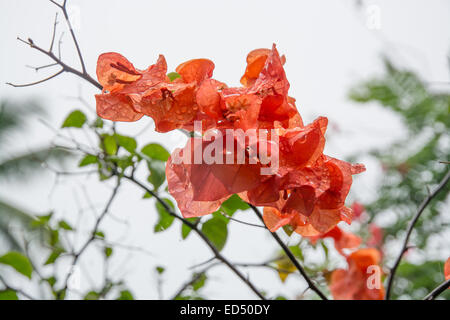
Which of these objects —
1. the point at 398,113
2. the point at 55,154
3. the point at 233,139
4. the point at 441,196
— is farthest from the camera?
the point at 55,154

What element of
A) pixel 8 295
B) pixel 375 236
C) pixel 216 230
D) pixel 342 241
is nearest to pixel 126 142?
pixel 216 230

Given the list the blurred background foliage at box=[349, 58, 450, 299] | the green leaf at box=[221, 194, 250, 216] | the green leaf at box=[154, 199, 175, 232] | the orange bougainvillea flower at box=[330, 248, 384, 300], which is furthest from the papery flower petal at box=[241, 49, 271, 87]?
the blurred background foliage at box=[349, 58, 450, 299]

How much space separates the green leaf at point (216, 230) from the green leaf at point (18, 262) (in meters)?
0.36

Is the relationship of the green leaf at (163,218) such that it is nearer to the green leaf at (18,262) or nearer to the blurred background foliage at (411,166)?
the green leaf at (18,262)

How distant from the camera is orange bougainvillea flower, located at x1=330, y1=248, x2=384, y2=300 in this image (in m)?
0.59

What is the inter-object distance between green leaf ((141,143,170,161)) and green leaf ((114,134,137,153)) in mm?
17

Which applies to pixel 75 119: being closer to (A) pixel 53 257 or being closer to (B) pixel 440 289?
(A) pixel 53 257

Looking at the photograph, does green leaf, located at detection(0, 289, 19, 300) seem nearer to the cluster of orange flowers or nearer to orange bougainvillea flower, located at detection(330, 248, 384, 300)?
the cluster of orange flowers

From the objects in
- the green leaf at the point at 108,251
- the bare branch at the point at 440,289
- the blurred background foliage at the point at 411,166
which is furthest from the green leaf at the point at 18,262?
the blurred background foliage at the point at 411,166

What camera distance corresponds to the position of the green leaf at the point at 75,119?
2.02ft

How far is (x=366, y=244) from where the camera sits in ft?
5.18
